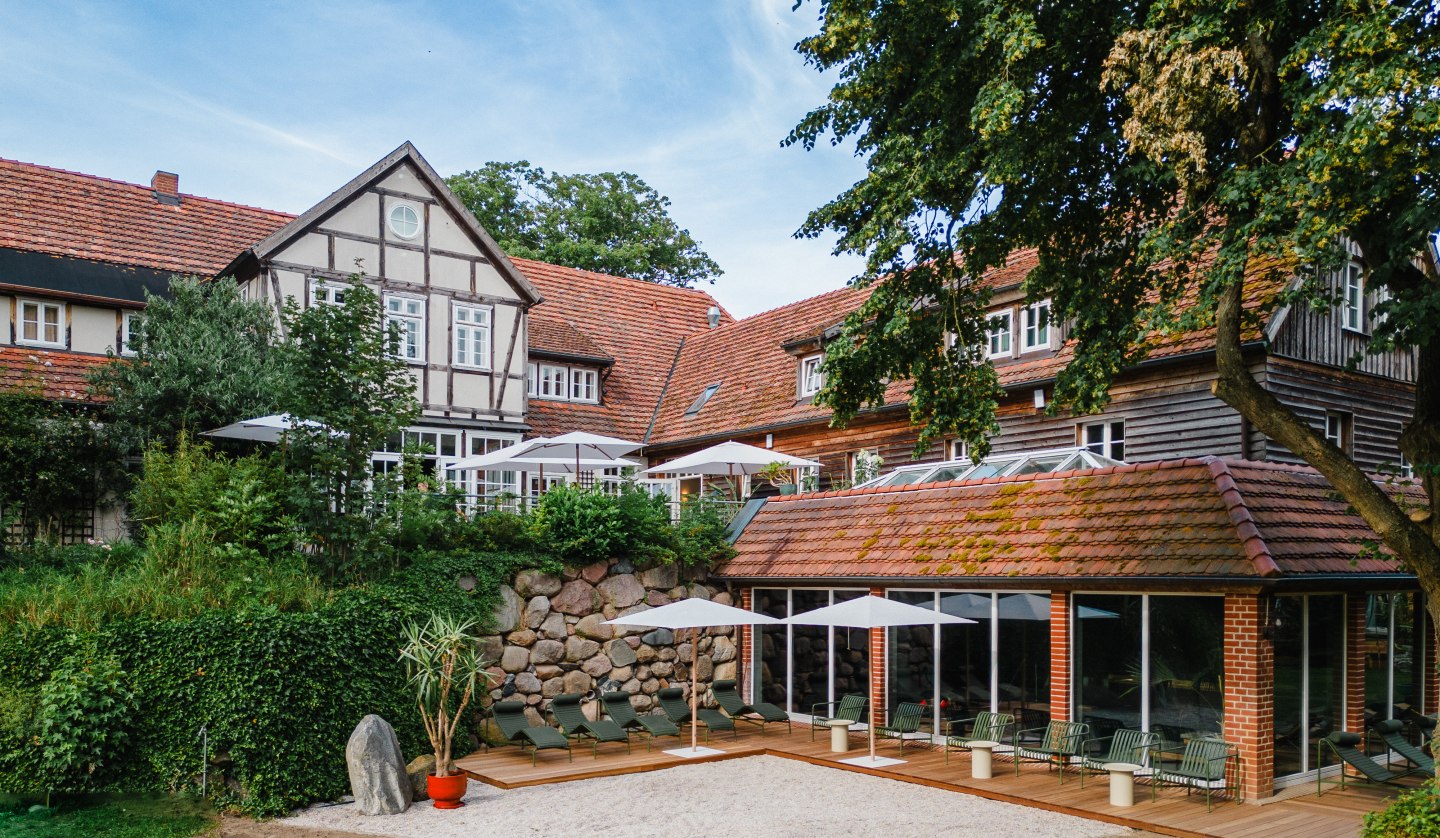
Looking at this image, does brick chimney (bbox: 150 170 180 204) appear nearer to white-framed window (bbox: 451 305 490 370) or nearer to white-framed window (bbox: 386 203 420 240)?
white-framed window (bbox: 386 203 420 240)

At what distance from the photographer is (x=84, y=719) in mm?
11672

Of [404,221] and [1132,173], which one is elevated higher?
[404,221]

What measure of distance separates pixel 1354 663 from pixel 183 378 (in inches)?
637

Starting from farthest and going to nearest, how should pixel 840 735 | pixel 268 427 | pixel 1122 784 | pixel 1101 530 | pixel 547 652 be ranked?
pixel 547 652 < pixel 268 427 < pixel 840 735 < pixel 1101 530 < pixel 1122 784

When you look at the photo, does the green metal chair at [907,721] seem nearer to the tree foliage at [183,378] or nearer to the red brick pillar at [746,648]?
the red brick pillar at [746,648]

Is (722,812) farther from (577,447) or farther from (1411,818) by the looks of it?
(577,447)

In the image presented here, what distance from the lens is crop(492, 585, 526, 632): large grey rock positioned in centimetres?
1569

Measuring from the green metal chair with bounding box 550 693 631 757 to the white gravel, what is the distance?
1271mm

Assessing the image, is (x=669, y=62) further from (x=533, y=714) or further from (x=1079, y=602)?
(x=533, y=714)

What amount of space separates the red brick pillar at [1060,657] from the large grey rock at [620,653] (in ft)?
20.4

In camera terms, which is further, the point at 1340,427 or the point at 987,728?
the point at 1340,427

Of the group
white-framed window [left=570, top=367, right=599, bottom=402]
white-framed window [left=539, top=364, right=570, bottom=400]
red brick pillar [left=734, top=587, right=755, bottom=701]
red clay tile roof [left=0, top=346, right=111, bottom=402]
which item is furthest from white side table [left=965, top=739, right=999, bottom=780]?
white-framed window [left=570, top=367, right=599, bottom=402]

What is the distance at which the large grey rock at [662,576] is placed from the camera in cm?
1722

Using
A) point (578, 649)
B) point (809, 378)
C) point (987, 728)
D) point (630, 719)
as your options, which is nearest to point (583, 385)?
point (809, 378)
